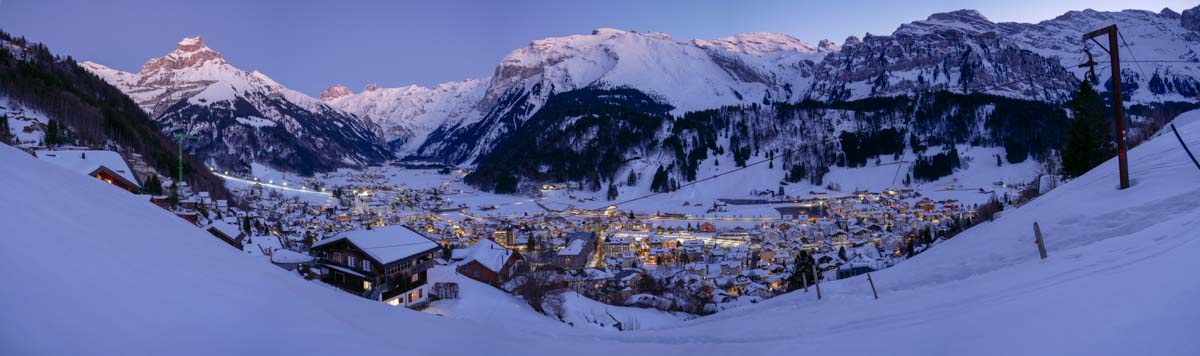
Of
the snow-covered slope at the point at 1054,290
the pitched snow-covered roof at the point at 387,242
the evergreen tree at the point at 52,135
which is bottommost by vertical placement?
the pitched snow-covered roof at the point at 387,242

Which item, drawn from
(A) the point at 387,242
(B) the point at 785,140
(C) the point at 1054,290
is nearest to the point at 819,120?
(B) the point at 785,140

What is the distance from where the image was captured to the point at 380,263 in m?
19.3

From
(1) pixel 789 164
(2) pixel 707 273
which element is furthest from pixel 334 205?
(1) pixel 789 164

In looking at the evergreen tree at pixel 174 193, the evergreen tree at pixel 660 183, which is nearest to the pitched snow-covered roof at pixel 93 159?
the evergreen tree at pixel 174 193

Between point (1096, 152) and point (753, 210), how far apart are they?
54.8 meters

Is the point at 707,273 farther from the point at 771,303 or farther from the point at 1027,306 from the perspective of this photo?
the point at 1027,306

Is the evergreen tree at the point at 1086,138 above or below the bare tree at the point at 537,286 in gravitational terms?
above

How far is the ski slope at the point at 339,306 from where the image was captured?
208 cm

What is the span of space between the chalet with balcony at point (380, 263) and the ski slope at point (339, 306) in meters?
14.0

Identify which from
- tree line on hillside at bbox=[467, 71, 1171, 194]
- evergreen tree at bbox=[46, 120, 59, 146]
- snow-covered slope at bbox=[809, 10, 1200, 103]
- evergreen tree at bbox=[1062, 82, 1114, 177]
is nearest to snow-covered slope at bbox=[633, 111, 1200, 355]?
evergreen tree at bbox=[1062, 82, 1114, 177]

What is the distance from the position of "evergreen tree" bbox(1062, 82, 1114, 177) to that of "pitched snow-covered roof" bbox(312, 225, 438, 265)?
2552cm

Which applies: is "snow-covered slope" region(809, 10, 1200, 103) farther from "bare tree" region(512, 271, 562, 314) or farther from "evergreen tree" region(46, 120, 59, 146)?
"evergreen tree" region(46, 120, 59, 146)

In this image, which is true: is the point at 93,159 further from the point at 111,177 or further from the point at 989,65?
the point at 989,65

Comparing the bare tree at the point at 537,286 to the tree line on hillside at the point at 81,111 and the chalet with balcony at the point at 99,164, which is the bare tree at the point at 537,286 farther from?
the tree line on hillside at the point at 81,111
